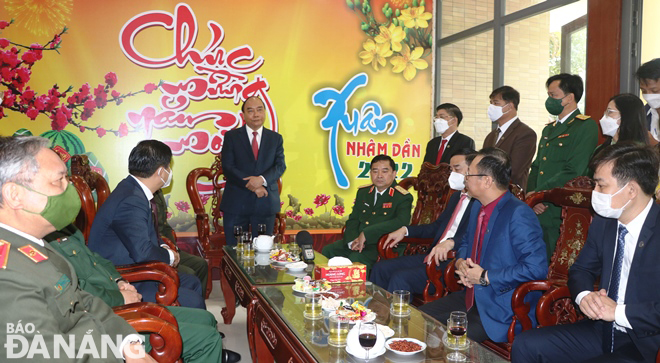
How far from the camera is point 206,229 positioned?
462 centimetres

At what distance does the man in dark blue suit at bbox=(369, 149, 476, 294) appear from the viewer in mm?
3133

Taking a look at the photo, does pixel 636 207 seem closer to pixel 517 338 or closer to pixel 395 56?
pixel 517 338

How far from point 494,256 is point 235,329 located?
2.07 m

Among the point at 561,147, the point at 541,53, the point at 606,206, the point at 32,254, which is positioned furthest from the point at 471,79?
the point at 32,254

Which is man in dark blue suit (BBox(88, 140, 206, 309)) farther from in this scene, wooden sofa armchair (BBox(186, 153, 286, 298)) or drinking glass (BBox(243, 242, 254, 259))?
wooden sofa armchair (BBox(186, 153, 286, 298))

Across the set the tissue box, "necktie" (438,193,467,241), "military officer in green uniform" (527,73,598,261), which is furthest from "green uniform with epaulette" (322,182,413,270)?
the tissue box

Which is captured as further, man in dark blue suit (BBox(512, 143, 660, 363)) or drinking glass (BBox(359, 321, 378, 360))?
man in dark blue suit (BBox(512, 143, 660, 363))

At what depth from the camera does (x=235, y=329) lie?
3793mm

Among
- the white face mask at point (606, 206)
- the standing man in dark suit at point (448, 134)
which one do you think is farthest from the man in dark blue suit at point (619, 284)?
the standing man in dark suit at point (448, 134)

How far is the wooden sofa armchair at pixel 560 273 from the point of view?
225cm

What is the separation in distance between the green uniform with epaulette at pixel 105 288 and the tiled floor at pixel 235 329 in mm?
996

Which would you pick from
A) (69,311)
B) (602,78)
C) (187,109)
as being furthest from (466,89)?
(69,311)

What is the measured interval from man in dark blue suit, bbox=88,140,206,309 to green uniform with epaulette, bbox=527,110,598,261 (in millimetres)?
2221

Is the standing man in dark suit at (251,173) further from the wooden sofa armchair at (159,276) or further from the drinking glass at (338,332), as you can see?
the drinking glass at (338,332)
